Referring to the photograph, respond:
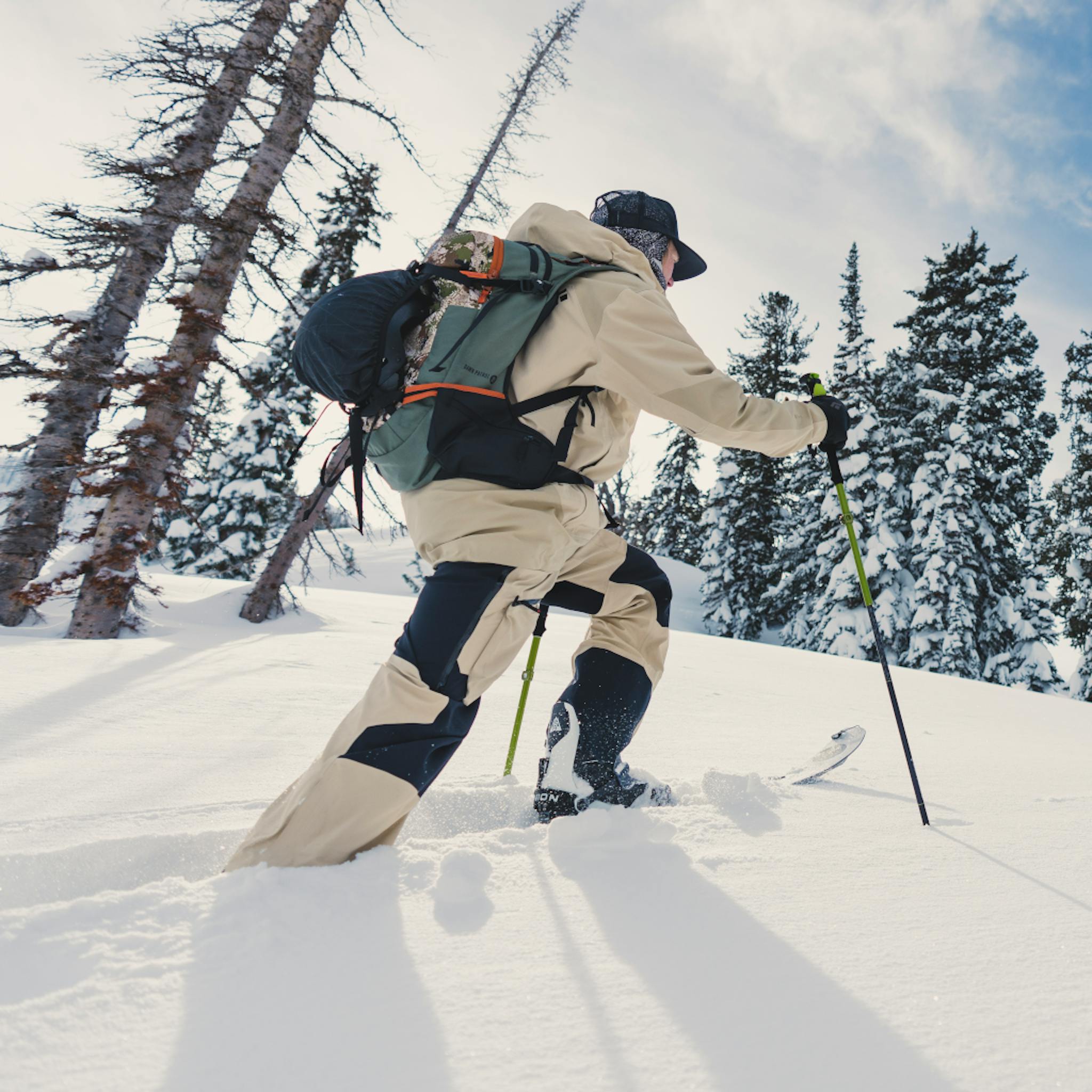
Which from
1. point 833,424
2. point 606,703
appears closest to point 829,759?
point 606,703

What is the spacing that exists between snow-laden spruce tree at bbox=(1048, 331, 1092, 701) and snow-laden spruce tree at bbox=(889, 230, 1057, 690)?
4.13ft

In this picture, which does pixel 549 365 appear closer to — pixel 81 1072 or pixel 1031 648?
pixel 81 1072

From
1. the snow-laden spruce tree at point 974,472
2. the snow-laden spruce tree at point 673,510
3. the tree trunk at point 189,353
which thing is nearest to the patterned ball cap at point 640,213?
the tree trunk at point 189,353

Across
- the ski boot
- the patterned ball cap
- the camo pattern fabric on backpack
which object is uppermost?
the patterned ball cap

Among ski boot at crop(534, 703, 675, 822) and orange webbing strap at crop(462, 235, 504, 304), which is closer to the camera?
orange webbing strap at crop(462, 235, 504, 304)

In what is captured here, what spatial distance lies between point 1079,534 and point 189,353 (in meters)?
17.7

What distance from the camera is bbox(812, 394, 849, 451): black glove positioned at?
6.77 ft

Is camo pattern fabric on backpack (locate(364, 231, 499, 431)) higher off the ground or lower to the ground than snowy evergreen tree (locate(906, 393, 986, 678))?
lower

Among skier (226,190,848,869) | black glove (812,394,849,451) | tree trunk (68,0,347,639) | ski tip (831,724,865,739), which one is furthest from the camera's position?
tree trunk (68,0,347,639)

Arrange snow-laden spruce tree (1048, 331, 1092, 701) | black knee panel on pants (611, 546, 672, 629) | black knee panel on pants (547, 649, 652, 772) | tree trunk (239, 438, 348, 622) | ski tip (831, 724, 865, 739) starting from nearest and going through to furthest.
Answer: black knee panel on pants (547, 649, 652, 772), black knee panel on pants (611, 546, 672, 629), ski tip (831, 724, 865, 739), tree trunk (239, 438, 348, 622), snow-laden spruce tree (1048, 331, 1092, 701)

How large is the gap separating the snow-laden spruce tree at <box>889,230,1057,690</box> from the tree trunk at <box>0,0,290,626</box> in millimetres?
17168

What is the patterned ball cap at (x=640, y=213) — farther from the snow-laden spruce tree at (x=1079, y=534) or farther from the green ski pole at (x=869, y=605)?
the snow-laden spruce tree at (x=1079, y=534)

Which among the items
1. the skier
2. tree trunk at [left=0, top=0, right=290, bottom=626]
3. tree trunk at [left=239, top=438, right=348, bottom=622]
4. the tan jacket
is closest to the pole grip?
the skier

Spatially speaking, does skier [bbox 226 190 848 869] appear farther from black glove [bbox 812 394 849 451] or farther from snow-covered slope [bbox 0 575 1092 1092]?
snow-covered slope [bbox 0 575 1092 1092]
